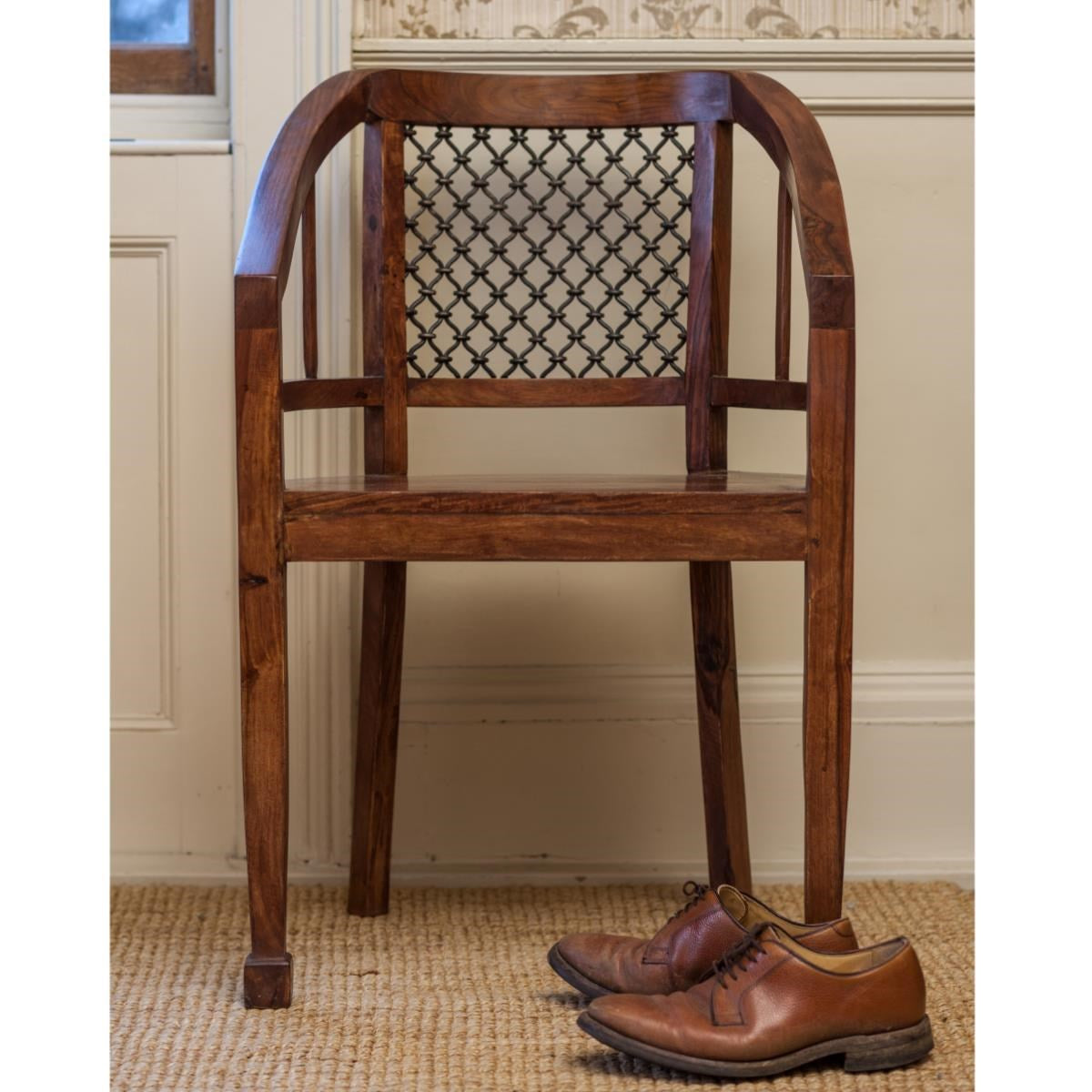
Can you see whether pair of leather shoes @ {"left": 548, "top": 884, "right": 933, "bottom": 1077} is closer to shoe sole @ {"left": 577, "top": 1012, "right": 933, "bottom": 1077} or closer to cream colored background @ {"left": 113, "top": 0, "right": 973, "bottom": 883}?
shoe sole @ {"left": 577, "top": 1012, "right": 933, "bottom": 1077}

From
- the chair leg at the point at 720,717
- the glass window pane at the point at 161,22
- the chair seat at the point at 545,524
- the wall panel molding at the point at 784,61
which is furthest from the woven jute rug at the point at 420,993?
the glass window pane at the point at 161,22

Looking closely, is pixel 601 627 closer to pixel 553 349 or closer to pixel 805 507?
pixel 553 349

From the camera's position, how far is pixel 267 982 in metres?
1.08

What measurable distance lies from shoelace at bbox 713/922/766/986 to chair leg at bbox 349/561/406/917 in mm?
480

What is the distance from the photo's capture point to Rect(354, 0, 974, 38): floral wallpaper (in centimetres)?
148

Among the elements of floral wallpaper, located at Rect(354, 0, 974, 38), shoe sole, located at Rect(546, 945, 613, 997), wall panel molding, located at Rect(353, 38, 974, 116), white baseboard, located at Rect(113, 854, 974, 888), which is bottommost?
white baseboard, located at Rect(113, 854, 974, 888)

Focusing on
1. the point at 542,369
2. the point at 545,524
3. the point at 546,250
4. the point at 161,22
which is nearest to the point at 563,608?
the point at 542,369

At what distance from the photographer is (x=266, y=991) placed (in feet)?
3.54

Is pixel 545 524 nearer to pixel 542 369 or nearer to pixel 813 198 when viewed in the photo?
pixel 813 198

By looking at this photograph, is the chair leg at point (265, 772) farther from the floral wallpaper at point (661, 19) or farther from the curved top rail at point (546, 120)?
the floral wallpaper at point (661, 19)

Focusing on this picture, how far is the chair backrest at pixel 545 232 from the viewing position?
121cm

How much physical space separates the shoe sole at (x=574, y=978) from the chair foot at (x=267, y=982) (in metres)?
0.22

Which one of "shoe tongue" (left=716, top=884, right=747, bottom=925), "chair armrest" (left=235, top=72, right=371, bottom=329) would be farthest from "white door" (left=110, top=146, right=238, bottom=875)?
"shoe tongue" (left=716, top=884, right=747, bottom=925)
